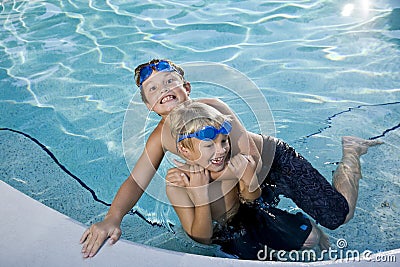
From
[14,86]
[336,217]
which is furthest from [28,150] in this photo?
[336,217]

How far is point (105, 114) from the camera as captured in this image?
4.32 metres

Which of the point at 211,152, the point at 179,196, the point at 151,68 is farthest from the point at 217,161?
the point at 151,68

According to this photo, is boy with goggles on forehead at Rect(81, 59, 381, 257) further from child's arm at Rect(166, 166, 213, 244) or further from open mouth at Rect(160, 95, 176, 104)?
child's arm at Rect(166, 166, 213, 244)

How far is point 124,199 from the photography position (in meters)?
2.49

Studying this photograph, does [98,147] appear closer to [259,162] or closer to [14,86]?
[14,86]

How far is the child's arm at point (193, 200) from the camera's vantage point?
89.1 inches

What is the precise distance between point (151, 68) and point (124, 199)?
28.5 inches

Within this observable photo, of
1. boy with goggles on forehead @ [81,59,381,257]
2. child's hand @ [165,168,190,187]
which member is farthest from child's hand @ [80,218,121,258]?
child's hand @ [165,168,190,187]

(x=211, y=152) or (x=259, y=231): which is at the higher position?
(x=211, y=152)

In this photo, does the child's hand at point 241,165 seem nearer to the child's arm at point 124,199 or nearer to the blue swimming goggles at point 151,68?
the child's arm at point 124,199

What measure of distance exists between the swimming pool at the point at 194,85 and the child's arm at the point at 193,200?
0.62 ft

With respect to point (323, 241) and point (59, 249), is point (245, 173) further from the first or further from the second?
point (59, 249)

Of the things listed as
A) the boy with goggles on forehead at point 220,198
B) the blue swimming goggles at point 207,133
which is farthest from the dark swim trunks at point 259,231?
the blue swimming goggles at point 207,133

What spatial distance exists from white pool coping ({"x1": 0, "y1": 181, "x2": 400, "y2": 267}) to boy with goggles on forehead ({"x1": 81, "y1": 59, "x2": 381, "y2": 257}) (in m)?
0.28
